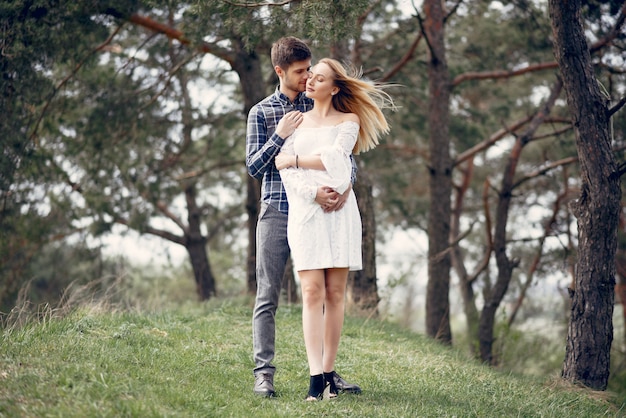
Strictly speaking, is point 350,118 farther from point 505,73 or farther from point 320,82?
point 505,73

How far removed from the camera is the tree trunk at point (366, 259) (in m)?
9.15

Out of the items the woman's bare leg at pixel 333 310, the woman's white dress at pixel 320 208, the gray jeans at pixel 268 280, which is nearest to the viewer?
the woman's white dress at pixel 320 208

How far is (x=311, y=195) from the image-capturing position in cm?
447

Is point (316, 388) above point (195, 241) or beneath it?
beneath

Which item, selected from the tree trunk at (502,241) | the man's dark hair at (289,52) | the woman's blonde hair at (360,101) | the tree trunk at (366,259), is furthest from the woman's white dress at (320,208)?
the tree trunk at (502,241)

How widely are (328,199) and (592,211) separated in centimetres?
299

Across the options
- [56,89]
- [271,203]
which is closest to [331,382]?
[271,203]

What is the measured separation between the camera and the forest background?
8727 millimetres

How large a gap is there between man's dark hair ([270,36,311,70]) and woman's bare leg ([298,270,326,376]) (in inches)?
55.0

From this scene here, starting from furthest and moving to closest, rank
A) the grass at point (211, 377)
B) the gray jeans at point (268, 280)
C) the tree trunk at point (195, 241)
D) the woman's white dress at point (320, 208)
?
the tree trunk at point (195, 241) → the gray jeans at point (268, 280) → the woman's white dress at point (320, 208) → the grass at point (211, 377)

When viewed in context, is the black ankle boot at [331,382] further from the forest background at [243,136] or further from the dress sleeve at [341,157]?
the forest background at [243,136]

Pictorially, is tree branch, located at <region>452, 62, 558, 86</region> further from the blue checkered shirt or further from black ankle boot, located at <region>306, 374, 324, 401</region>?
black ankle boot, located at <region>306, 374, 324, 401</region>

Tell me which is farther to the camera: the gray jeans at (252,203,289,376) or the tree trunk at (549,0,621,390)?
the tree trunk at (549,0,621,390)

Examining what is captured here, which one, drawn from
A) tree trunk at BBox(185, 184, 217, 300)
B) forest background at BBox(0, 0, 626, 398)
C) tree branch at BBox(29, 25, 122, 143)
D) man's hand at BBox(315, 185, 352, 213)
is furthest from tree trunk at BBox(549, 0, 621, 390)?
tree trunk at BBox(185, 184, 217, 300)
